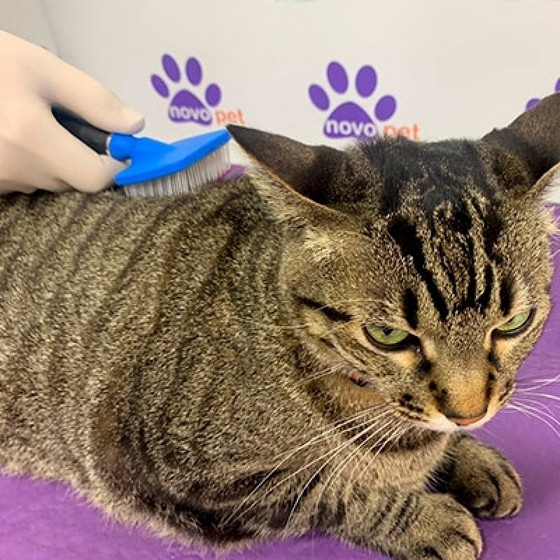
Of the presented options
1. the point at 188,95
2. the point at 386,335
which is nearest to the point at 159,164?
the point at 386,335

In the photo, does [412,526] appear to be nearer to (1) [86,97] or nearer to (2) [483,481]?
(2) [483,481]

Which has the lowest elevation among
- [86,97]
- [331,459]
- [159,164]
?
[331,459]

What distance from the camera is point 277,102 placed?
1.84 meters

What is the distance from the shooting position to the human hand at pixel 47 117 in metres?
1.08

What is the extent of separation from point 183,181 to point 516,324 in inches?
21.8

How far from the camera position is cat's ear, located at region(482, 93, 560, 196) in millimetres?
755

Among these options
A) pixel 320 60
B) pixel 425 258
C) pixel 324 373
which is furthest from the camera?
pixel 320 60

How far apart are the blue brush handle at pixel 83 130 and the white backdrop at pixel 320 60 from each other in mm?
670

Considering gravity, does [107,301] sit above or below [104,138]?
below

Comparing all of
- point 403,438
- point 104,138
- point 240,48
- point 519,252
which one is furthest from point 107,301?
point 240,48

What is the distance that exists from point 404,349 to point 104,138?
0.57 meters

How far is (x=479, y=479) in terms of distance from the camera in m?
1.01

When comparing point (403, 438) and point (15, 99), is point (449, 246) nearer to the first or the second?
point (403, 438)

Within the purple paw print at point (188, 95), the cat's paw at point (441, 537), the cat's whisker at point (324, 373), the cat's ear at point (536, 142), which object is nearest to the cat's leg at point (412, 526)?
the cat's paw at point (441, 537)
